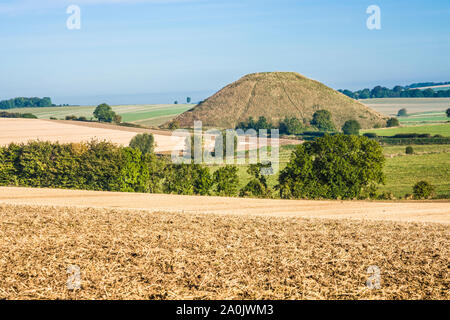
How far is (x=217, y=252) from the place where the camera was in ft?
32.4

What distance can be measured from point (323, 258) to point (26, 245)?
629 centimetres

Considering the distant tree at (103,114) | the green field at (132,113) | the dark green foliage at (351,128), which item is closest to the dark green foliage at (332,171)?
the dark green foliage at (351,128)

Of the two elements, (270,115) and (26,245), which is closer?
(26,245)

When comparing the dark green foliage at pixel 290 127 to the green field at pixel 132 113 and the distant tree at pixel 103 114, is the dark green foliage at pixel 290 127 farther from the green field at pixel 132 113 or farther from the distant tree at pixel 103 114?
the distant tree at pixel 103 114

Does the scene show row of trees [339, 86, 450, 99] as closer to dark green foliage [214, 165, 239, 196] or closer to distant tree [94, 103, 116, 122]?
distant tree [94, 103, 116, 122]

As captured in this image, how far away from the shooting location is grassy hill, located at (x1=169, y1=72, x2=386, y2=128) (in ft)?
380

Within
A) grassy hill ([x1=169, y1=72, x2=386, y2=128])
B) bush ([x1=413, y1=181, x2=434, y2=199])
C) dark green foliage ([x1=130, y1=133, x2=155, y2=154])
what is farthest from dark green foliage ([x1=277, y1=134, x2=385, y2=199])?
grassy hill ([x1=169, y1=72, x2=386, y2=128])

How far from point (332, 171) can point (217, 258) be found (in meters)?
25.9

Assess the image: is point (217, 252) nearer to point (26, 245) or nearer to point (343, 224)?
point (26, 245)

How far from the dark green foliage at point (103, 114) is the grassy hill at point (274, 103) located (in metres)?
16.6

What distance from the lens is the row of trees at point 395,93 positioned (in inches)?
5502

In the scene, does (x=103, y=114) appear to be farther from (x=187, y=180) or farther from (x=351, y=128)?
(x=187, y=180)
